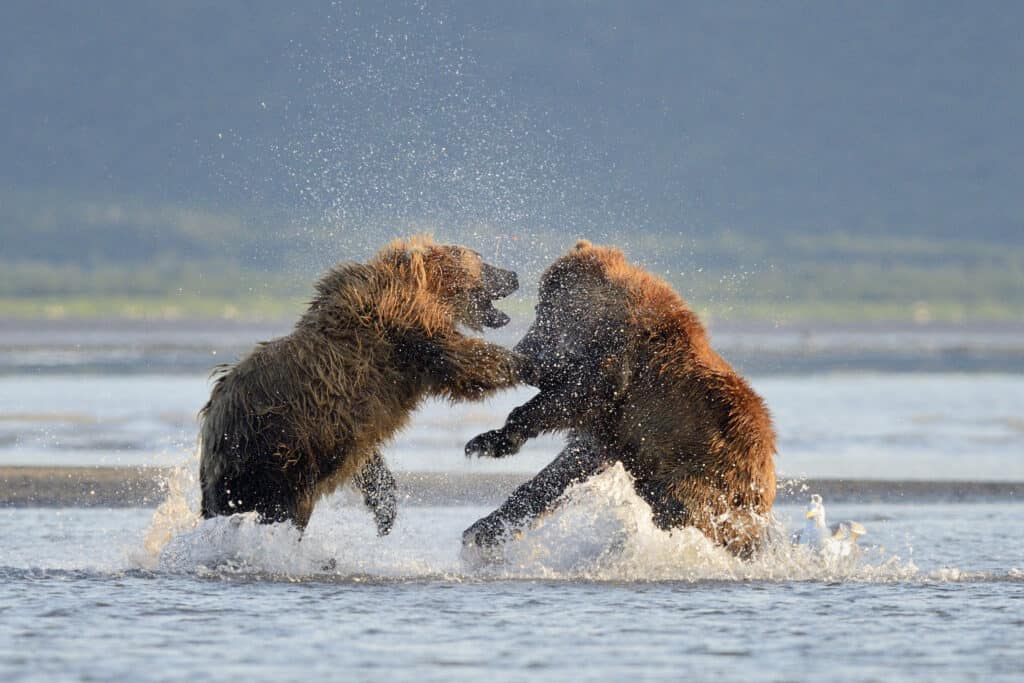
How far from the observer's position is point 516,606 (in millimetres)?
6984

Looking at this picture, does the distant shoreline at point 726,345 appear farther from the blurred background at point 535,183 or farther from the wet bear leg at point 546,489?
the wet bear leg at point 546,489

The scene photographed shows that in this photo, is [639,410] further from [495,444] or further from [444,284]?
[444,284]

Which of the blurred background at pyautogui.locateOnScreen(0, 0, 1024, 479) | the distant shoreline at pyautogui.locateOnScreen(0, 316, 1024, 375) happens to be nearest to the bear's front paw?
the blurred background at pyautogui.locateOnScreen(0, 0, 1024, 479)

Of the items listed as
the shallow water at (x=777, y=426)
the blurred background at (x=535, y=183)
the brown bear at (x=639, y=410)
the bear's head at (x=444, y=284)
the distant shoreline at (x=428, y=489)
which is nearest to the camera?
the brown bear at (x=639, y=410)

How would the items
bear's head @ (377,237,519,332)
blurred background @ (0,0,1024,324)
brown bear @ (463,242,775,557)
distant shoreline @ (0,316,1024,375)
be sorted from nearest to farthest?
brown bear @ (463,242,775,557)
bear's head @ (377,237,519,332)
distant shoreline @ (0,316,1024,375)
blurred background @ (0,0,1024,324)

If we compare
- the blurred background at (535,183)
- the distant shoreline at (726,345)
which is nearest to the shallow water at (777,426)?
the blurred background at (535,183)

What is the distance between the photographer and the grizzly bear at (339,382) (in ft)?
25.0

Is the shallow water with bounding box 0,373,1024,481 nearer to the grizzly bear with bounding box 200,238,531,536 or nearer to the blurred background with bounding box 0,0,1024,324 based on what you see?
the grizzly bear with bounding box 200,238,531,536

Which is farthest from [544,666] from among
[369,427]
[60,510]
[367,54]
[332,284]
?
[367,54]

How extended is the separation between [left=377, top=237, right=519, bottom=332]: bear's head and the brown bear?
22cm

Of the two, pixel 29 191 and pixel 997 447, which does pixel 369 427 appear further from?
pixel 29 191

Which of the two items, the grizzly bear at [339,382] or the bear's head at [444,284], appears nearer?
the grizzly bear at [339,382]

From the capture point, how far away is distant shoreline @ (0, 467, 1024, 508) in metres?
10.5

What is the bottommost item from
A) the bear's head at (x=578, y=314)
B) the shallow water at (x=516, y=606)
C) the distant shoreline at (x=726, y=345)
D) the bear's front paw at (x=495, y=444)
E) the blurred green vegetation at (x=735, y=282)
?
the shallow water at (x=516, y=606)
